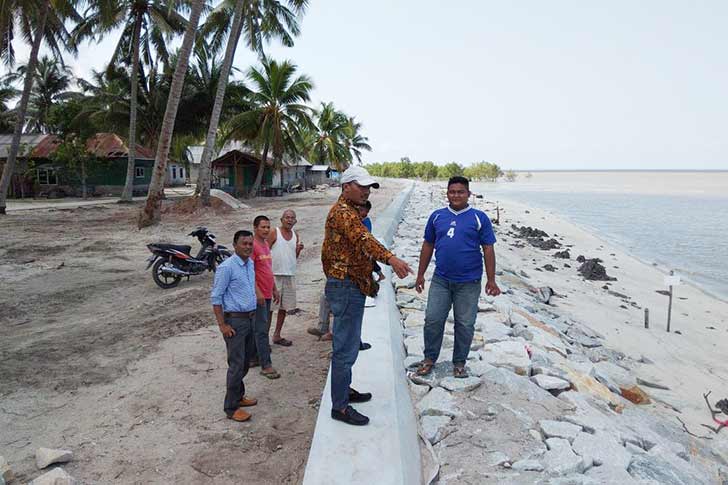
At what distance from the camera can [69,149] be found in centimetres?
2464

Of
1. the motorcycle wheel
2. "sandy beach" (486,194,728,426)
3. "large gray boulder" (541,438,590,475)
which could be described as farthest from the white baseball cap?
the motorcycle wheel

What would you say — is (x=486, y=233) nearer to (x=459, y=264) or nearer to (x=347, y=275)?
(x=459, y=264)

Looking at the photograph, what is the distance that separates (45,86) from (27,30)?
2112 cm

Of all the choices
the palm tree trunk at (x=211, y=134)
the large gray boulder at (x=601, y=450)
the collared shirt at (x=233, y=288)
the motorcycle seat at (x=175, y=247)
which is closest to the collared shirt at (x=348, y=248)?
the collared shirt at (x=233, y=288)

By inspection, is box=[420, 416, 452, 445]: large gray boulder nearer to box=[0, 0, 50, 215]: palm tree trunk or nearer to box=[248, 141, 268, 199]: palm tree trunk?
box=[0, 0, 50, 215]: palm tree trunk

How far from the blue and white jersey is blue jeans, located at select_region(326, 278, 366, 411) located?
1029 mm

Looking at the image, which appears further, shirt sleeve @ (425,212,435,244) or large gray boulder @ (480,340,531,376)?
large gray boulder @ (480,340,531,376)

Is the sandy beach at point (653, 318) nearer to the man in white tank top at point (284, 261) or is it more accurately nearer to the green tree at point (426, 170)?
the man in white tank top at point (284, 261)

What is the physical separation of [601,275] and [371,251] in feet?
39.7

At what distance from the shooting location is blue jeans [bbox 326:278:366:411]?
2998 millimetres

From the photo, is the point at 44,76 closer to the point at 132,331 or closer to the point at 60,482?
the point at 132,331

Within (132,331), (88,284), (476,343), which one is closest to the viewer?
(476,343)

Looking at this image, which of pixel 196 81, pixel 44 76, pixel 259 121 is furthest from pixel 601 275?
pixel 44 76

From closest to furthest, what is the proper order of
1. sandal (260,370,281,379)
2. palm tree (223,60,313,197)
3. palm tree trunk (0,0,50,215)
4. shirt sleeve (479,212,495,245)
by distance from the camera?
shirt sleeve (479,212,495,245) < sandal (260,370,281,379) < palm tree trunk (0,0,50,215) < palm tree (223,60,313,197)
